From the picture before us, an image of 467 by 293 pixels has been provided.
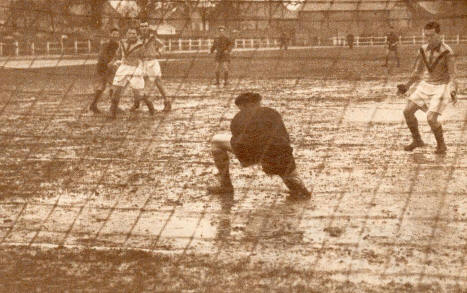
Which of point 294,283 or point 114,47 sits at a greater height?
point 114,47

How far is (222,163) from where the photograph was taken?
28.7 ft

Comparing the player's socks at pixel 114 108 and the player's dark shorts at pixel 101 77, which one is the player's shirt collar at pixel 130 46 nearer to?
the player's socks at pixel 114 108

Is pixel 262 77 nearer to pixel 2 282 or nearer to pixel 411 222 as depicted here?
pixel 411 222

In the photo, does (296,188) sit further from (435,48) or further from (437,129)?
(435,48)

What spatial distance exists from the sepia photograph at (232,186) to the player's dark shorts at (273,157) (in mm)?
12

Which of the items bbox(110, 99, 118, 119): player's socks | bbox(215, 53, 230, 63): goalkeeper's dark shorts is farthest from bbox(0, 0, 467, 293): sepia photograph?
bbox(215, 53, 230, 63): goalkeeper's dark shorts

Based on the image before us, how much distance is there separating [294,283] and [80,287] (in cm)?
139

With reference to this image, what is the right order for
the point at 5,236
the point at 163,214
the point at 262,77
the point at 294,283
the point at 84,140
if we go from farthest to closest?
the point at 262,77 < the point at 84,140 < the point at 163,214 < the point at 5,236 < the point at 294,283

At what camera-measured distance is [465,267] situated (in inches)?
232

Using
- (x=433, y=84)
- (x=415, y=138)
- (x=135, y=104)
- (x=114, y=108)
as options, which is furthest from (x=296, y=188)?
(x=135, y=104)

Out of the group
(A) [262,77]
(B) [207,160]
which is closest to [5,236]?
(B) [207,160]

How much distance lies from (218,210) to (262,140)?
78 cm

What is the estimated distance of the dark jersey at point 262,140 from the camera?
320 inches

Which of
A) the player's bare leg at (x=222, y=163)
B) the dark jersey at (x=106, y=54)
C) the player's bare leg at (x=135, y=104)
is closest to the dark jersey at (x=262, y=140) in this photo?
the player's bare leg at (x=222, y=163)
